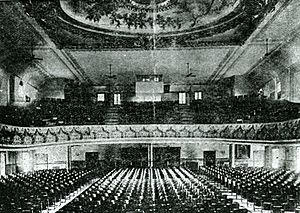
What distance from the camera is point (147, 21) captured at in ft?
50.8

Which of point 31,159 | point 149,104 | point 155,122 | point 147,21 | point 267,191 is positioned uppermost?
point 147,21

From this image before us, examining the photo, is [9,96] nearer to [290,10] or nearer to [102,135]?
[102,135]

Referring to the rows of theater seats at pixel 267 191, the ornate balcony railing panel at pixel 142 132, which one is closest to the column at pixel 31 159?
the ornate balcony railing panel at pixel 142 132

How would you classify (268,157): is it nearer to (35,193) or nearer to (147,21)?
(147,21)

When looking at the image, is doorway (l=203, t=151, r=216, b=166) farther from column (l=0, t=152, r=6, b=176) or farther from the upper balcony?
column (l=0, t=152, r=6, b=176)

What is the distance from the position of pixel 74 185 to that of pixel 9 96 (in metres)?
7.74

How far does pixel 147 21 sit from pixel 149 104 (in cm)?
1295

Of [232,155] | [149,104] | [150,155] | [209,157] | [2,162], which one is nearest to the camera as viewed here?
[2,162]

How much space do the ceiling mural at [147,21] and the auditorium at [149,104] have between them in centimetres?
6

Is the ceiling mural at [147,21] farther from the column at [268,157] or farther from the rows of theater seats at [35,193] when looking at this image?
the column at [268,157]

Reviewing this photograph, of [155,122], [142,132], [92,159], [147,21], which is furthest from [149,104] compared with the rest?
[147,21]

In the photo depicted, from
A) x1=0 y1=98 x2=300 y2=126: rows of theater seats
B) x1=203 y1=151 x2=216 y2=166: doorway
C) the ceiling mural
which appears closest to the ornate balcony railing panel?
x1=0 y1=98 x2=300 y2=126: rows of theater seats

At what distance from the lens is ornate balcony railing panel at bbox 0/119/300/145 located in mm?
20859

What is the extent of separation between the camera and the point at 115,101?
29672mm
